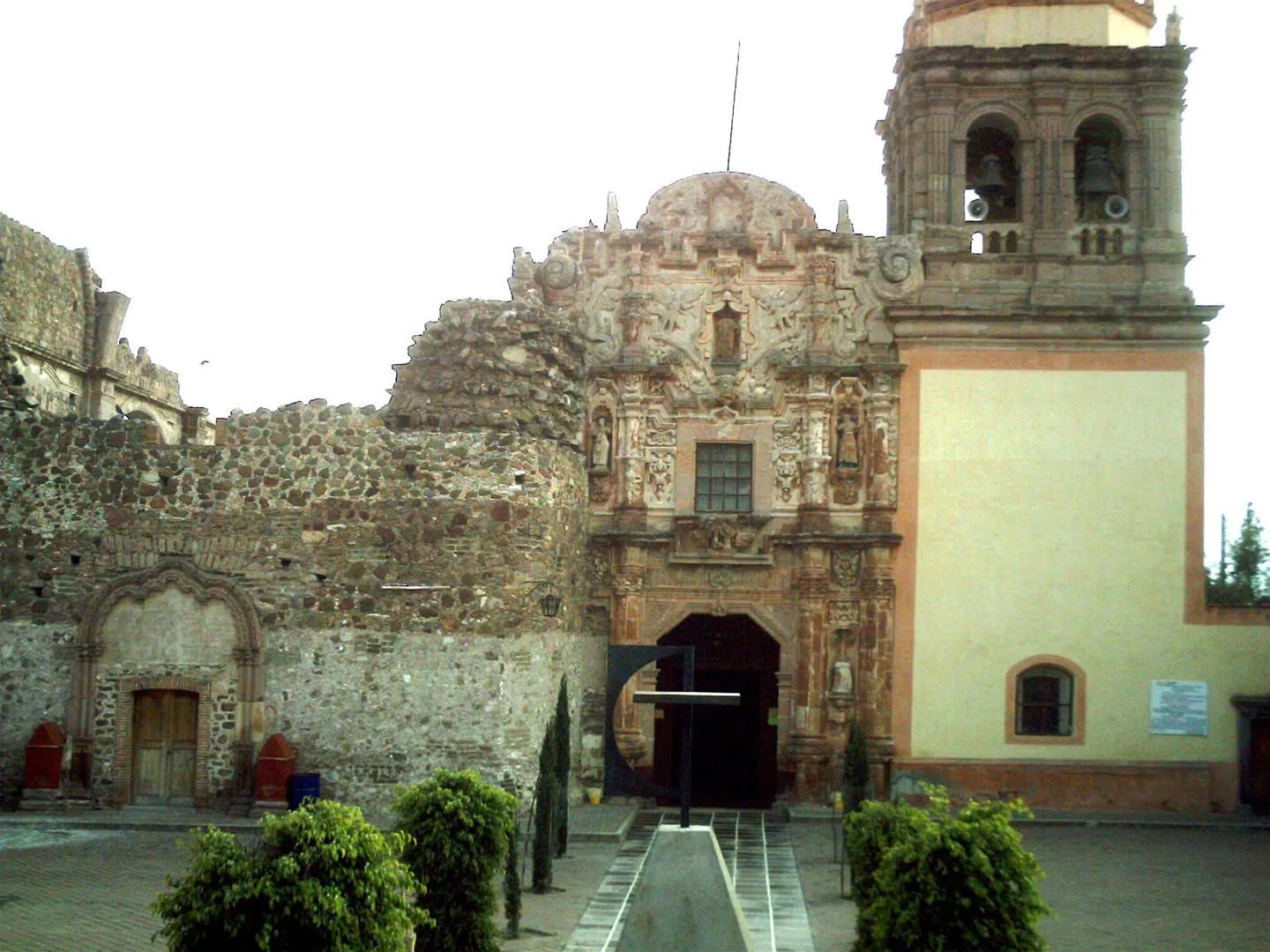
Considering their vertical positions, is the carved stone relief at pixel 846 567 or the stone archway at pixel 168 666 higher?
the carved stone relief at pixel 846 567

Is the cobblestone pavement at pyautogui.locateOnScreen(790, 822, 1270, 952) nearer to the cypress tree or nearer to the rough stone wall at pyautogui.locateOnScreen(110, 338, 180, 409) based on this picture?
the cypress tree

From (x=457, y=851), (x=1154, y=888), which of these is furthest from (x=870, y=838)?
(x=1154, y=888)

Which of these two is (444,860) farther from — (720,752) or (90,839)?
(720,752)

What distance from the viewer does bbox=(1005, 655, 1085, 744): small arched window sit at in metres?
23.9

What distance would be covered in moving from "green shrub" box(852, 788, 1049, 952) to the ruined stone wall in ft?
35.5

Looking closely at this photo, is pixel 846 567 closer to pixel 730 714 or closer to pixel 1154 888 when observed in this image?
pixel 730 714

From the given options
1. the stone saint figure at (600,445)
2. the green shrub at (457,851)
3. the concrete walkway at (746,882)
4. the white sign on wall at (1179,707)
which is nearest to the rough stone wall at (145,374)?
the stone saint figure at (600,445)

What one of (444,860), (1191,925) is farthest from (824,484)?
(444,860)

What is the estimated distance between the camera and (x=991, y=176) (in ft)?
83.5

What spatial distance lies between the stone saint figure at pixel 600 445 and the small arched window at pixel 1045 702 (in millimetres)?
7032

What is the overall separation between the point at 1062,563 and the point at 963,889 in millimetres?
14967

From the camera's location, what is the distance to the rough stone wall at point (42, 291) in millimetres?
24438

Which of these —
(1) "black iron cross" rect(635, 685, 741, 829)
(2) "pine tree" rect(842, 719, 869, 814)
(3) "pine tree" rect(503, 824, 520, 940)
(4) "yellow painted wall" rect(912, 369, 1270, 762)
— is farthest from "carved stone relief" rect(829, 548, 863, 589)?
(1) "black iron cross" rect(635, 685, 741, 829)

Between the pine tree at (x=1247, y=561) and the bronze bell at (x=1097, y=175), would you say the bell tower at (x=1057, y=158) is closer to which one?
the bronze bell at (x=1097, y=175)
